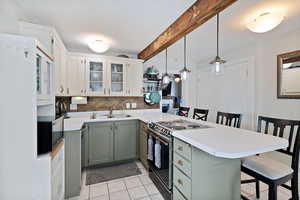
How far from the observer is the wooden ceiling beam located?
1.40 metres

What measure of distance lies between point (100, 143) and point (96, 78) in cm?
128

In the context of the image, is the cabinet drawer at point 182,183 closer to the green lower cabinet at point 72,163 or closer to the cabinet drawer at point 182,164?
the cabinet drawer at point 182,164

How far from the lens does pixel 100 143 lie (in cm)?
260

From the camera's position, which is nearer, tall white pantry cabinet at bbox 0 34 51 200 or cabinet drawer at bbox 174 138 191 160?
tall white pantry cabinet at bbox 0 34 51 200

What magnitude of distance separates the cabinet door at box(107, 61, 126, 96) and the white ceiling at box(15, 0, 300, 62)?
45cm

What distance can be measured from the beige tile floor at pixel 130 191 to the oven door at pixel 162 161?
22 cm

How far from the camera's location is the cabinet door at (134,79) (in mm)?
3145

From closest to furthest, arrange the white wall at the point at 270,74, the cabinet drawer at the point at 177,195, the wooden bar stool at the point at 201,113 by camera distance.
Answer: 1. the cabinet drawer at the point at 177,195
2. the white wall at the point at 270,74
3. the wooden bar stool at the point at 201,113

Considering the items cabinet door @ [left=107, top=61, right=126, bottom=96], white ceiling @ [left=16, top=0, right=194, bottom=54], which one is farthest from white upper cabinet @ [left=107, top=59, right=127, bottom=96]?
white ceiling @ [left=16, top=0, right=194, bottom=54]

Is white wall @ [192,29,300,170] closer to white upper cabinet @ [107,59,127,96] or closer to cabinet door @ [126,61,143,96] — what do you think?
cabinet door @ [126,61,143,96]

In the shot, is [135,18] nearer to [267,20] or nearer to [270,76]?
[267,20]

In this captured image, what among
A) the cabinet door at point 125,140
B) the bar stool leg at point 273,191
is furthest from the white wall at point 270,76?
the cabinet door at point 125,140

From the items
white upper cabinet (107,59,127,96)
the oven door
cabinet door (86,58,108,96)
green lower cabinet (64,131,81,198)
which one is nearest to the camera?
the oven door

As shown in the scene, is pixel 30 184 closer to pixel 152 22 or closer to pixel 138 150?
pixel 138 150
